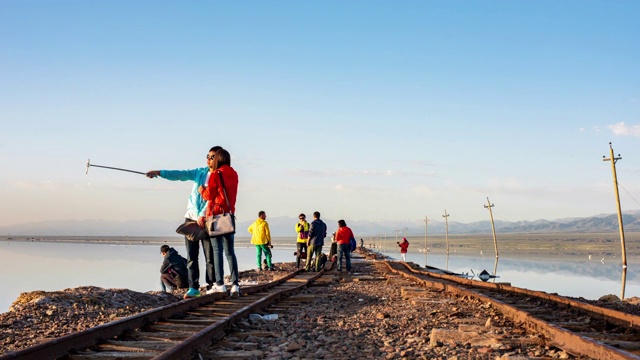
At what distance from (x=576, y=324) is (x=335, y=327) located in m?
2.84

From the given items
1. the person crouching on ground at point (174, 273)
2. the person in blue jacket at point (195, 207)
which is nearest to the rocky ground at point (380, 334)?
the person in blue jacket at point (195, 207)

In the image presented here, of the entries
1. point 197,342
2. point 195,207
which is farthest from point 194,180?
point 197,342

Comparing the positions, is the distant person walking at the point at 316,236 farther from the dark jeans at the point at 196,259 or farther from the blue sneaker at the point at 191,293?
the blue sneaker at the point at 191,293

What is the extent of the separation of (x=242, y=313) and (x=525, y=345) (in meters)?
3.23

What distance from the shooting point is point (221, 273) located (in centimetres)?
952

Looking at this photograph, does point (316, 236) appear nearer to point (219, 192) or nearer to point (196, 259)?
point (196, 259)

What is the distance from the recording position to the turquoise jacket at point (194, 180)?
9.31 meters

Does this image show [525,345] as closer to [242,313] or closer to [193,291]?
[242,313]

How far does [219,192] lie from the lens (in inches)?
354

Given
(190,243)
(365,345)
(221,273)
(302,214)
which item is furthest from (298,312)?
(302,214)

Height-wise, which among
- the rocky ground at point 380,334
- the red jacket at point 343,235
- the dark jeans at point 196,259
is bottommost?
the rocky ground at point 380,334

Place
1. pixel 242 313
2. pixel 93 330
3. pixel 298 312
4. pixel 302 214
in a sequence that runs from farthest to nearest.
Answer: pixel 302 214 < pixel 298 312 < pixel 242 313 < pixel 93 330

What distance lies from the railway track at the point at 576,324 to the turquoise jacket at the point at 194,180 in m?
4.67

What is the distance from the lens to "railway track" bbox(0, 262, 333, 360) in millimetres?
4559
